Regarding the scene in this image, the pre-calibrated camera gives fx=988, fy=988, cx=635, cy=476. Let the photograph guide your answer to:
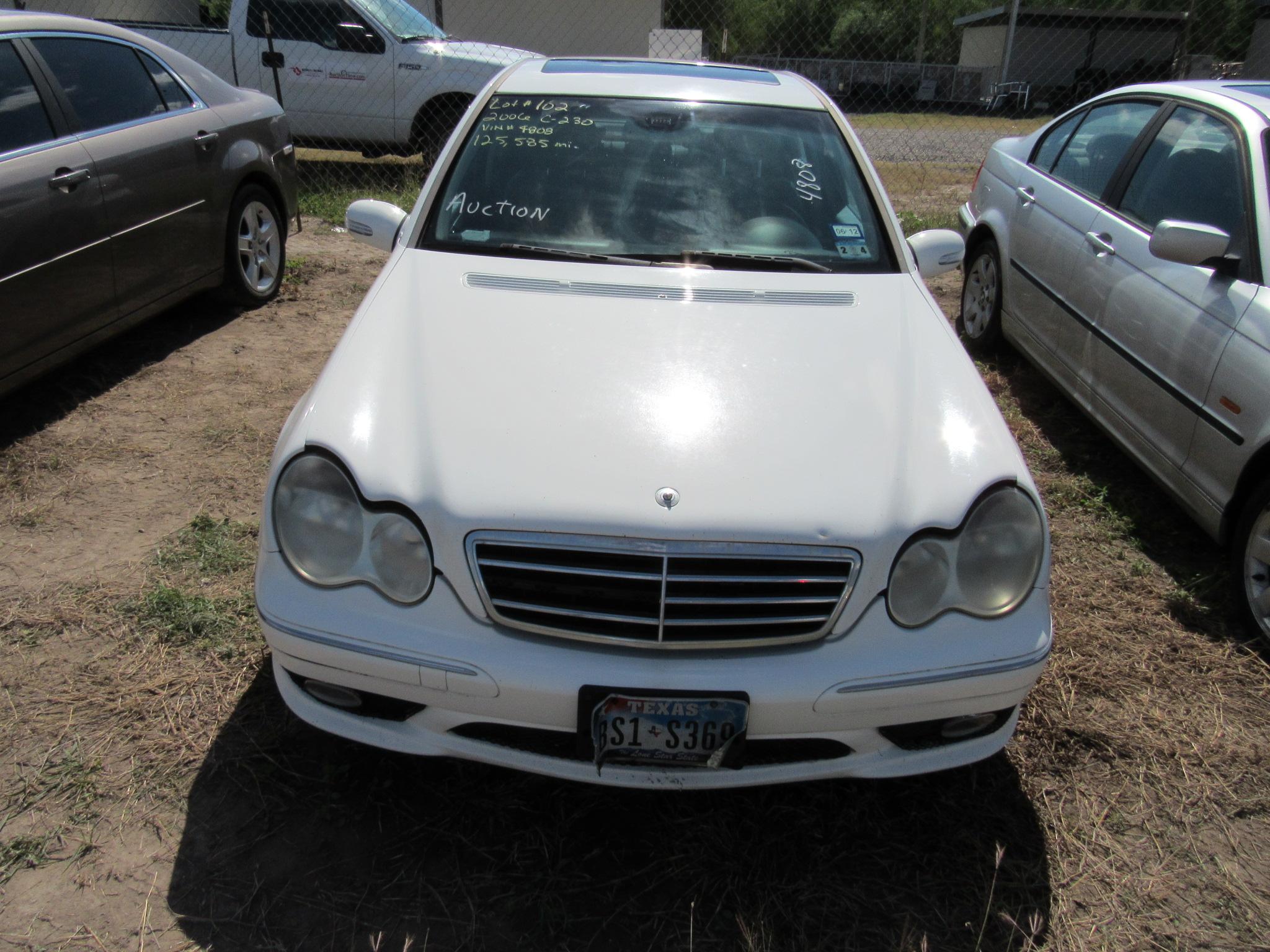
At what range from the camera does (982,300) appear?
18.1ft

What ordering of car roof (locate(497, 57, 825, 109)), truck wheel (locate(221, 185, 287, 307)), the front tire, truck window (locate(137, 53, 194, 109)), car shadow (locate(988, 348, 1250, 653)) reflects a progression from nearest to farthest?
car shadow (locate(988, 348, 1250, 653)), car roof (locate(497, 57, 825, 109)), truck window (locate(137, 53, 194, 109)), the front tire, truck wheel (locate(221, 185, 287, 307))

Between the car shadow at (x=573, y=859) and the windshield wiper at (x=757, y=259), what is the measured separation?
1.48 m

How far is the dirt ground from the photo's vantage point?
2078 mm

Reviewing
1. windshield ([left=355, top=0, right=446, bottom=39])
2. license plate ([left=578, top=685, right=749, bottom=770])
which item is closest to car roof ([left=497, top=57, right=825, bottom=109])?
license plate ([left=578, top=685, right=749, bottom=770])

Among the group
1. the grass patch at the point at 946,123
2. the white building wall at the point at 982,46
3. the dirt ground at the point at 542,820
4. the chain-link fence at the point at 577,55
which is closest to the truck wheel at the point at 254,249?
the chain-link fence at the point at 577,55

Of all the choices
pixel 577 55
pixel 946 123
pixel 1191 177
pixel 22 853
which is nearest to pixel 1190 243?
pixel 1191 177

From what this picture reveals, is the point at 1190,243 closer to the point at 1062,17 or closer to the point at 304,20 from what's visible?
the point at 304,20

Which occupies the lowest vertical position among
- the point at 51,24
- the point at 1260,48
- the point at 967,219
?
the point at 967,219

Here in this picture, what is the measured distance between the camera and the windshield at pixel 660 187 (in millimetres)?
3027

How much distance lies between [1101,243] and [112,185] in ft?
14.0

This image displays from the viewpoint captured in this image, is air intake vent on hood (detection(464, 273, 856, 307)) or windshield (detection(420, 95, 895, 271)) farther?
windshield (detection(420, 95, 895, 271))

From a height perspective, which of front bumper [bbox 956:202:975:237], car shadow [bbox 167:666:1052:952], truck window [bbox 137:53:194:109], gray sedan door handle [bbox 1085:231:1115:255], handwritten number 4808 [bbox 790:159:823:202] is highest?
truck window [bbox 137:53:194:109]

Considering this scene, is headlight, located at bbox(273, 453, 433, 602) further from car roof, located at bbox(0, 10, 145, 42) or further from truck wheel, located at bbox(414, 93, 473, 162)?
truck wheel, located at bbox(414, 93, 473, 162)

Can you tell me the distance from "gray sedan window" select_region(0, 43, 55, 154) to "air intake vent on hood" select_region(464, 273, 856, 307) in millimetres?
2353
